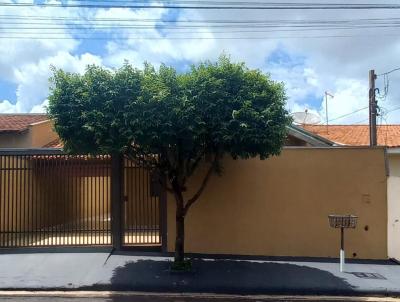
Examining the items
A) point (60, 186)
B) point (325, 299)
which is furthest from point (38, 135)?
point (325, 299)

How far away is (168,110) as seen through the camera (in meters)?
8.98

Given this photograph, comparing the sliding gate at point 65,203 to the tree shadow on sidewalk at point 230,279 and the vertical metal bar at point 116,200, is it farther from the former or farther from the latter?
the tree shadow on sidewalk at point 230,279

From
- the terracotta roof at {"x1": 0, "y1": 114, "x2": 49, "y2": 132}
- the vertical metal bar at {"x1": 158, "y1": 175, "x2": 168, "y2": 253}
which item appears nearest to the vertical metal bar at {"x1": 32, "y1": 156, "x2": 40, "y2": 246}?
the vertical metal bar at {"x1": 158, "y1": 175, "x2": 168, "y2": 253}

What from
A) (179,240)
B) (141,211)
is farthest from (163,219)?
(179,240)

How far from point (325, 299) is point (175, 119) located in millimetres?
4215

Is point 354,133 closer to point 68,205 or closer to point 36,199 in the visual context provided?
point 68,205

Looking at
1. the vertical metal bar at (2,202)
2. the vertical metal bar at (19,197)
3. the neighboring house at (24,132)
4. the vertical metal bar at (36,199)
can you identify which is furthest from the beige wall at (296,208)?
the neighboring house at (24,132)

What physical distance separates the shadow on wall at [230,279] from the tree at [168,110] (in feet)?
8.04

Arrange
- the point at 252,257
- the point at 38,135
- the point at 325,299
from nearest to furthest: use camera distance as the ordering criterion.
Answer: the point at 325,299, the point at 252,257, the point at 38,135

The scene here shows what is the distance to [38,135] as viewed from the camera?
2045 cm

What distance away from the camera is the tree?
8930 mm

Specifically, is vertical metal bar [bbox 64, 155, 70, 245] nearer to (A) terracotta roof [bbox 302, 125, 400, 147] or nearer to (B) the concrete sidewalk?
(B) the concrete sidewalk

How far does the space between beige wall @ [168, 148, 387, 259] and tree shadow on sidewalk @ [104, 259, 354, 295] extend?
2.64ft

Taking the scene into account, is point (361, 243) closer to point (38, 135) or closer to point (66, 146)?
point (66, 146)
